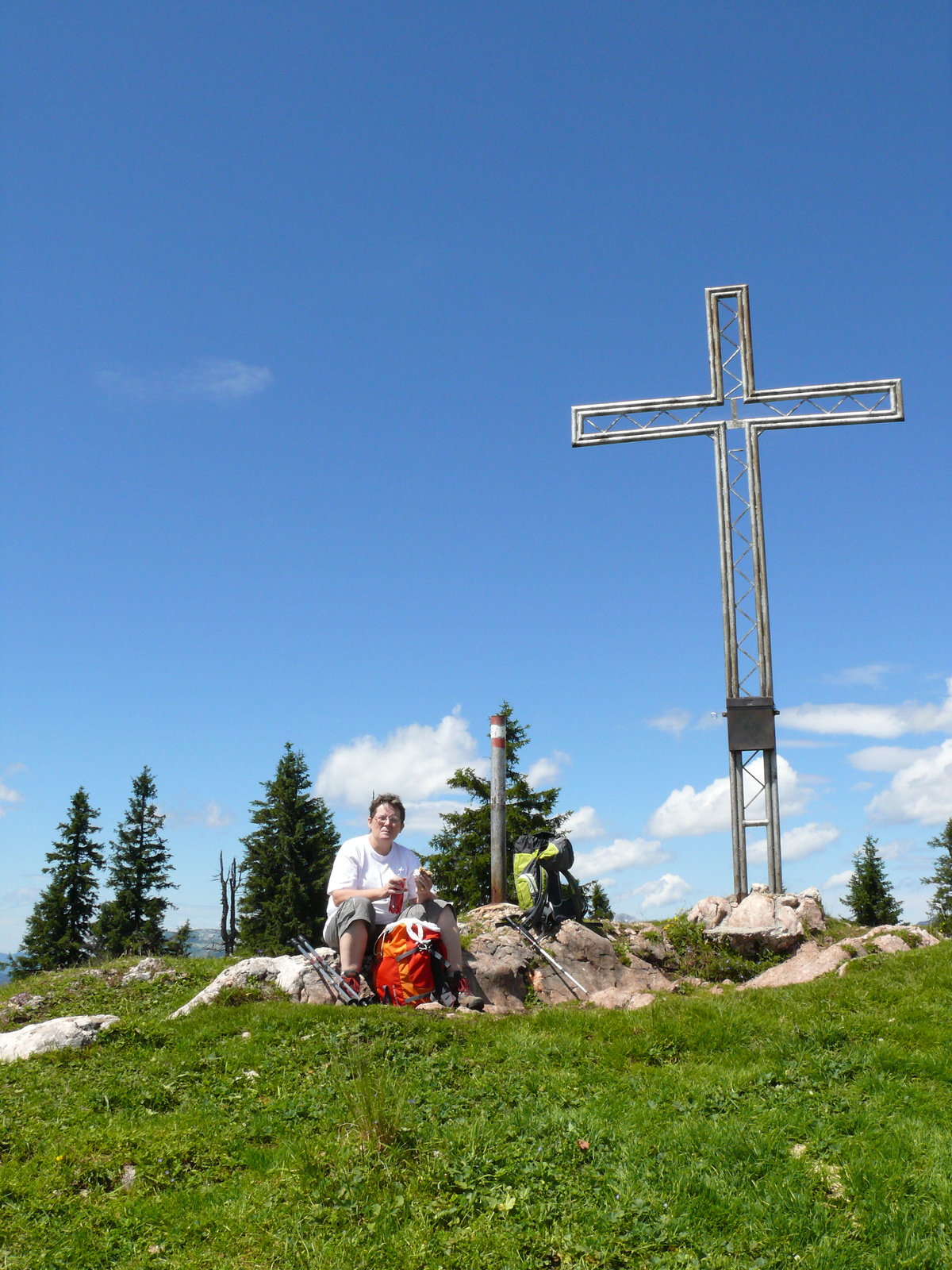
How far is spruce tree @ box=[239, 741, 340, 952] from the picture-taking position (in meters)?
26.8

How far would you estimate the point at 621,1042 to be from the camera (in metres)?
6.91

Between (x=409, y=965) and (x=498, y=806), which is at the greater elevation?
(x=498, y=806)

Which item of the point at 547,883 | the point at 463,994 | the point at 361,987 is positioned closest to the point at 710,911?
the point at 547,883

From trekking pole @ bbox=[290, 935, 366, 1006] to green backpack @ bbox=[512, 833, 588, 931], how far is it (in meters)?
2.94

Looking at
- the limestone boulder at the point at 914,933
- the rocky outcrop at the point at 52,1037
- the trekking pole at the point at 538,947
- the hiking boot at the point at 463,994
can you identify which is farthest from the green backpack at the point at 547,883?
the rocky outcrop at the point at 52,1037

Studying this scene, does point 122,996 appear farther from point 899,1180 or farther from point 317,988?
point 899,1180

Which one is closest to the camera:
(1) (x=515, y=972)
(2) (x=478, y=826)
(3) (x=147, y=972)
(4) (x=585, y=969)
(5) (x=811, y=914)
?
(1) (x=515, y=972)

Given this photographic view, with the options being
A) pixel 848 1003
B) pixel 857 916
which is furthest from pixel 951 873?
pixel 848 1003

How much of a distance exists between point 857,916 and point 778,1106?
2528 centimetres

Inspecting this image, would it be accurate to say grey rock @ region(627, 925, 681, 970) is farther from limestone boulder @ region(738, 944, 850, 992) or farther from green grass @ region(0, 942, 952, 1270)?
green grass @ region(0, 942, 952, 1270)

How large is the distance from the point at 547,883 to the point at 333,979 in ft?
11.8

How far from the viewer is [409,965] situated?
8430mm

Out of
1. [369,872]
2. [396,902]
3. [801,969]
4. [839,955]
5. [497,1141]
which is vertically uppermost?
[369,872]

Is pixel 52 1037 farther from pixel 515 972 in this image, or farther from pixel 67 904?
pixel 67 904
